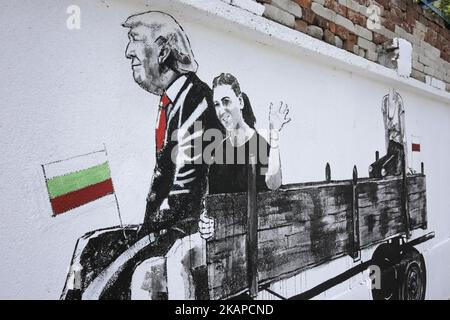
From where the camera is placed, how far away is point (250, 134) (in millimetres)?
2648

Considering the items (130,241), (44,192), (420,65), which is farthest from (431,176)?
(44,192)

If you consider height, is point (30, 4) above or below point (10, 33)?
above

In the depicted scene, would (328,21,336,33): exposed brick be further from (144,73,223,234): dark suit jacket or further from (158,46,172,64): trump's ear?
(158,46,172,64): trump's ear

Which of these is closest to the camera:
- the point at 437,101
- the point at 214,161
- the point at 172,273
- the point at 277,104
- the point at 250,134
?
the point at 172,273

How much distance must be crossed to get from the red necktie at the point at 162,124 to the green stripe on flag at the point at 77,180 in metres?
0.34

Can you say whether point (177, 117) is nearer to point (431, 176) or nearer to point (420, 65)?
point (420, 65)

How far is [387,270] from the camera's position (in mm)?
3928

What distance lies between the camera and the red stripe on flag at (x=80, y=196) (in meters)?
1.74

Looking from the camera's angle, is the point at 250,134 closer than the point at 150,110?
No

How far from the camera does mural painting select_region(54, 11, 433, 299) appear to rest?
1971 millimetres

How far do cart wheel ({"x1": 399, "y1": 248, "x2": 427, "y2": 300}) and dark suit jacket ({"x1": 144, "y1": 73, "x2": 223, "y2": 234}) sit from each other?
2.87m
